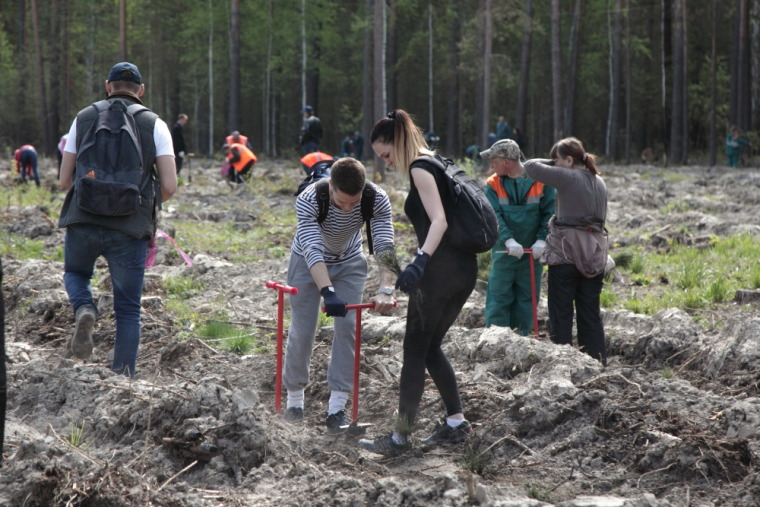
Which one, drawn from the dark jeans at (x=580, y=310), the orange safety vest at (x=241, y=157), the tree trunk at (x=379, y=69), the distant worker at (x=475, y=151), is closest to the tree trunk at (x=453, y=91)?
the distant worker at (x=475, y=151)

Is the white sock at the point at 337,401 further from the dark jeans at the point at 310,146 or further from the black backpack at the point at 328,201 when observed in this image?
the dark jeans at the point at 310,146

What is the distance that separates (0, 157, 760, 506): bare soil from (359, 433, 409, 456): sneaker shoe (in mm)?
47

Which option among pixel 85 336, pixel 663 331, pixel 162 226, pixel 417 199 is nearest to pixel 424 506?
pixel 417 199

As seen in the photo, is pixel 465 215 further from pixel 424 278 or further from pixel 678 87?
pixel 678 87

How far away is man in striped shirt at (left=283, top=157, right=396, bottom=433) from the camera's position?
4.77m

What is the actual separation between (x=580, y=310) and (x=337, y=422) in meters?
2.15

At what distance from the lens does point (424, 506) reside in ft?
12.0

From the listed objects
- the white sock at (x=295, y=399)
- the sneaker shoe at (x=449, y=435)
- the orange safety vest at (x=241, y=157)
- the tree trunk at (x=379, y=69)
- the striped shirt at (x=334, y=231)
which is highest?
the tree trunk at (x=379, y=69)

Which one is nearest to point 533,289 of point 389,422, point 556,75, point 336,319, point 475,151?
point 389,422

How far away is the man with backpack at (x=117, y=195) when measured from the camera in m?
5.19

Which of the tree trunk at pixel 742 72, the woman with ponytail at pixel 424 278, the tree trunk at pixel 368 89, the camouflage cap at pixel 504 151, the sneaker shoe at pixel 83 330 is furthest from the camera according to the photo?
the tree trunk at pixel 368 89

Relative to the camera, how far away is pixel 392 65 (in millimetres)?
42500

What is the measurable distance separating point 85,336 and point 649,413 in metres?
3.23

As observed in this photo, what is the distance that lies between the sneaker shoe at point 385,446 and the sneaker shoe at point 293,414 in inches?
27.5
